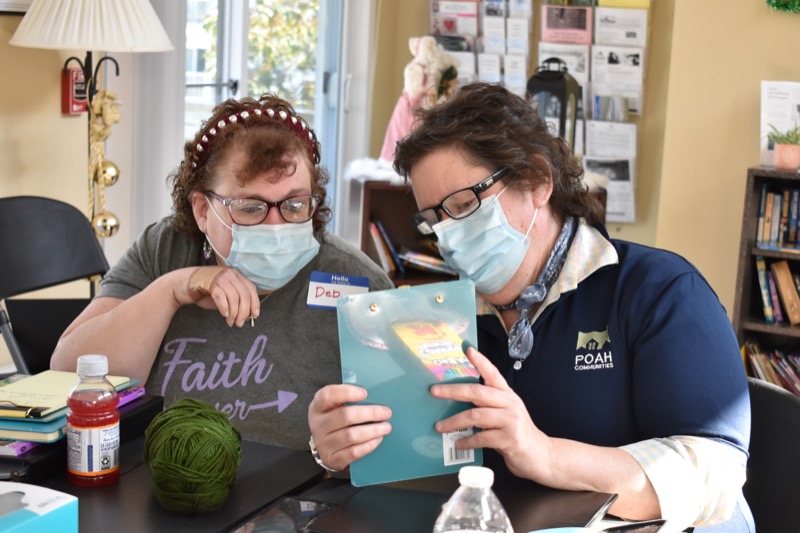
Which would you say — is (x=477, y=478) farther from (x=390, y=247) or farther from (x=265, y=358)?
(x=390, y=247)

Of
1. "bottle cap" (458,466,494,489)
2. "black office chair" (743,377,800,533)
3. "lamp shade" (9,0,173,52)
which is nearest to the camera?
"bottle cap" (458,466,494,489)

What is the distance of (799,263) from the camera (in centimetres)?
384

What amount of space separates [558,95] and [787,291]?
4.28 ft

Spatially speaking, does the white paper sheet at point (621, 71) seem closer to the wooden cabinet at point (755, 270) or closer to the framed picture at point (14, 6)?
the wooden cabinet at point (755, 270)

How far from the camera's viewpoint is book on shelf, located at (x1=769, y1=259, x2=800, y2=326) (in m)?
3.76

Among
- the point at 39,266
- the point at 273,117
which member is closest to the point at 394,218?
the point at 39,266

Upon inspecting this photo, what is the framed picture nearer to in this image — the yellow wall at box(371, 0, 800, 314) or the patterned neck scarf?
the patterned neck scarf

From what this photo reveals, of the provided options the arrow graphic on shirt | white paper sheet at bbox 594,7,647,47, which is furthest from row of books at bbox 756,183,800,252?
the arrow graphic on shirt

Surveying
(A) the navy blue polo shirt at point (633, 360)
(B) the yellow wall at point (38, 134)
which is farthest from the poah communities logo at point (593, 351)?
(B) the yellow wall at point (38, 134)

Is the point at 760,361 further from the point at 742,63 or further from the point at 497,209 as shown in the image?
the point at 497,209

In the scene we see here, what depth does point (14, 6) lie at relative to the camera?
2.82m

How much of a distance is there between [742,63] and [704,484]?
3.35m

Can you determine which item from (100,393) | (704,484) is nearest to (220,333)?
(100,393)

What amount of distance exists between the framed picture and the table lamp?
0.11 m
